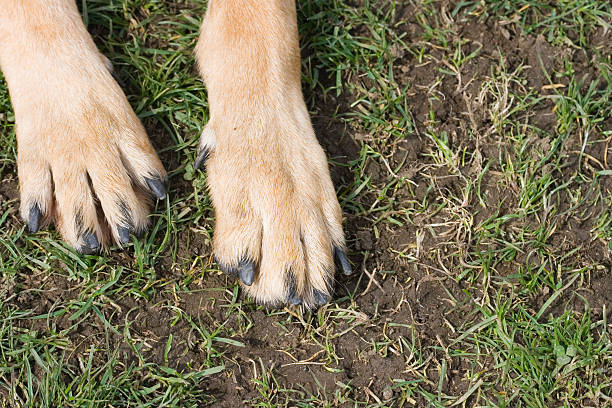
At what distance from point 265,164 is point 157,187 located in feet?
1.48

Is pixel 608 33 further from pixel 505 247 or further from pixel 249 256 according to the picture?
pixel 249 256

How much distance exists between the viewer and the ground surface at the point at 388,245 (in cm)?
298

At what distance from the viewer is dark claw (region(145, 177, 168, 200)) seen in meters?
3.04

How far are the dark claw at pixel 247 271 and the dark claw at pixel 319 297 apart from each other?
25 centimetres

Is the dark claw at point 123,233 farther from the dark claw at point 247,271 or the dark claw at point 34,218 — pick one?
the dark claw at point 247,271

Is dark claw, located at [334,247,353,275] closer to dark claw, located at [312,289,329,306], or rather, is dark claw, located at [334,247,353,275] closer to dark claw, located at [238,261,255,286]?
dark claw, located at [312,289,329,306]

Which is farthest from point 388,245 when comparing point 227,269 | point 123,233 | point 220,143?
point 123,233

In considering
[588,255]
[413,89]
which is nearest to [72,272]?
[413,89]

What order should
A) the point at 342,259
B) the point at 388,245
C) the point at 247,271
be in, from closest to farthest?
the point at 247,271 < the point at 342,259 < the point at 388,245

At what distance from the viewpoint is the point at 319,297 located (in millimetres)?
2949

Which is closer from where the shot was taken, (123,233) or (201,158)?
(123,233)

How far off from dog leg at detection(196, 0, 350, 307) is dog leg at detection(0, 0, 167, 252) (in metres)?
0.31

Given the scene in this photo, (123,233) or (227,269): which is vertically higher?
(123,233)

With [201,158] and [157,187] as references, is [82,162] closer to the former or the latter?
[157,187]
